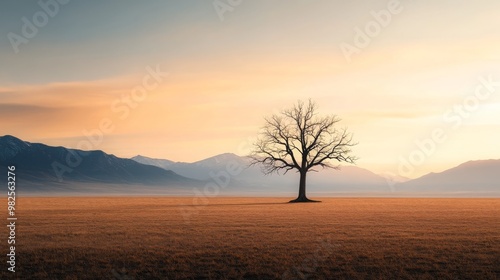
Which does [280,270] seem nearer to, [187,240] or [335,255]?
[335,255]

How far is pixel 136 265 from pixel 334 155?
62.3 m

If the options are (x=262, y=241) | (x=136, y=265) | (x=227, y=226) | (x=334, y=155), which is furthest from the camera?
(x=334, y=155)

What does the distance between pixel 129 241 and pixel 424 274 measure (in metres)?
16.6

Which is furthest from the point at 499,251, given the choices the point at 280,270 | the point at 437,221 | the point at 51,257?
the point at 51,257

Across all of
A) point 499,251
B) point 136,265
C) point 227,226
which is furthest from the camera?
point 227,226

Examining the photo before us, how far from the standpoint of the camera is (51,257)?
2572 cm

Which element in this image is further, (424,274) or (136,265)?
(136,265)

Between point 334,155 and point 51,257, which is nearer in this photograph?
point 51,257

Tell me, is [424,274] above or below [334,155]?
below

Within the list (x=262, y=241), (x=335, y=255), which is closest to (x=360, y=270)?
(x=335, y=255)

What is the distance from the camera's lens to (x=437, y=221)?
42688 millimetres

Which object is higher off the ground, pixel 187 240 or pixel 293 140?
pixel 293 140

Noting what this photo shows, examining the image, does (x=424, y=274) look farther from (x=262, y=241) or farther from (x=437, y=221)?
(x=437, y=221)

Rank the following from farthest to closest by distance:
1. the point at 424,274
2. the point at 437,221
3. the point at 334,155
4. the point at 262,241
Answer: the point at 334,155, the point at 437,221, the point at 262,241, the point at 424,274
